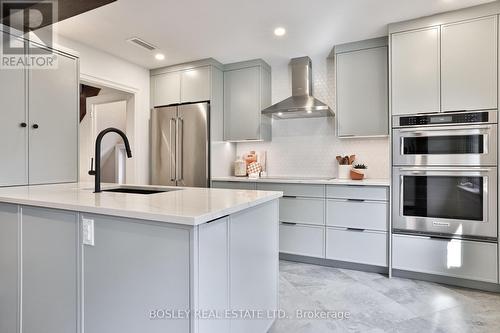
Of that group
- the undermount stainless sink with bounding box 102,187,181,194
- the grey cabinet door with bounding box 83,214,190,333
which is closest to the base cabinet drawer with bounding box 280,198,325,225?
the undermount stainless sink with bounding box 102,187,181,194

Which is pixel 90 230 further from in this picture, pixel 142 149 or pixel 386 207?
pixel 142 149

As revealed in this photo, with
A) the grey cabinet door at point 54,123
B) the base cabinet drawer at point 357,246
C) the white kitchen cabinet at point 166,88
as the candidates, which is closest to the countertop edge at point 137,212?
the grey cabinet door at point 54,123

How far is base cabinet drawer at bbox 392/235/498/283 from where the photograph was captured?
8.13 feet

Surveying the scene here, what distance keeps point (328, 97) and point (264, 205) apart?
2.54m

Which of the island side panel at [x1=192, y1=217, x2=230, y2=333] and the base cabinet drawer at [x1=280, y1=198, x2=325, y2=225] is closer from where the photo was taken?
the island side panel at [x1=192, y1=217, x2=230, y2=333]

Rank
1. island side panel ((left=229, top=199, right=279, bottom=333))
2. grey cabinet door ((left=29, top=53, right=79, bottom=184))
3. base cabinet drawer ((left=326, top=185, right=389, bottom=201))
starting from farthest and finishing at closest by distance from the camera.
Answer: base cabinet drawer ((left=326, top=185, right=389, bottom=201)), grey cabinet door ((left=29, top=53, right=79, bottom=184)), island side panel ((left=229, top=199, right=279, bottom=333))

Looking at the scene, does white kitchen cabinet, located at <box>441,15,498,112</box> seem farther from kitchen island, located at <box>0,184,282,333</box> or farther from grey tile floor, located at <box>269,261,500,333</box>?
kitchen island, located at <box>0,184,282,333</box>

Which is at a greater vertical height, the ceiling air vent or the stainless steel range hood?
the ceiling air vent

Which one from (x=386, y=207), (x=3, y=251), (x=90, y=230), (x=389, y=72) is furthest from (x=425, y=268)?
(x=3, y=251)

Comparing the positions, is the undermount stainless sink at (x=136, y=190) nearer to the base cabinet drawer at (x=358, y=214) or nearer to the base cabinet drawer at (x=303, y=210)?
the base cabinet drawer at (x=303, y=210)

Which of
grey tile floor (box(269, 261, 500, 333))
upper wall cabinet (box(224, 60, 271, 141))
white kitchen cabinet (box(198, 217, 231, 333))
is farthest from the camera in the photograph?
upper wall cabinet (box(224, 60, 271, 141))

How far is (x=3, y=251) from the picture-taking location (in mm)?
1654

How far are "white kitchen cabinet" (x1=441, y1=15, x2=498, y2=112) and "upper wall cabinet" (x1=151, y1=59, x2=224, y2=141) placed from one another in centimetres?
256

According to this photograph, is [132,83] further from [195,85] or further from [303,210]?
[303,210]
